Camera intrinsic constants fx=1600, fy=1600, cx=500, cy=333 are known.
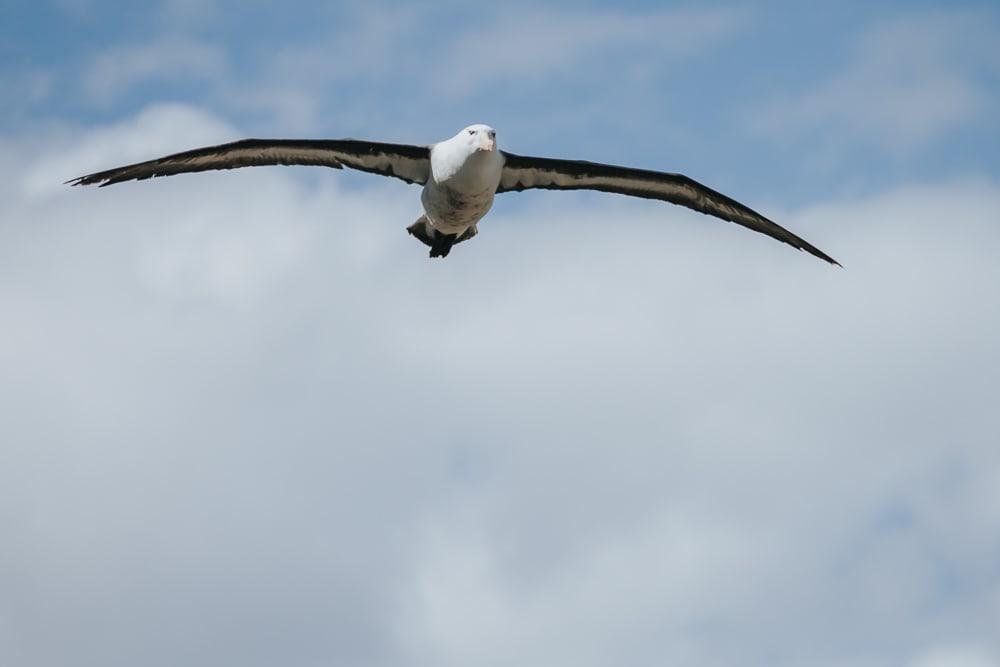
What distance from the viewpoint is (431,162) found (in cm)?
2200

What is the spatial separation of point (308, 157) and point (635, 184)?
482 centimetres

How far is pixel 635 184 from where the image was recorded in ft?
77.6

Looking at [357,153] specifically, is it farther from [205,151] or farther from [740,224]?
[740,224]

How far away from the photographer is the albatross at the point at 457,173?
21094 mm

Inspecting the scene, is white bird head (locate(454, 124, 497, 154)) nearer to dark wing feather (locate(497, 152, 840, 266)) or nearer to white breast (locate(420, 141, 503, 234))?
white breast (locate(420, 141, 503, 234))

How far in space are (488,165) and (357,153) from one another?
95.7 inches

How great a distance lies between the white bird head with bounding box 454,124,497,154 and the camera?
813 inches

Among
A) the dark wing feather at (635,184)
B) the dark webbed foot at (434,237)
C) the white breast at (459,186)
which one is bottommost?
the white breast at (459,186)

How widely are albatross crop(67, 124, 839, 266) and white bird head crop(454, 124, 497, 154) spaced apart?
0.01m

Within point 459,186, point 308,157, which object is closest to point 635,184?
point 459,186

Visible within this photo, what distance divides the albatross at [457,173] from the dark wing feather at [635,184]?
14 mm

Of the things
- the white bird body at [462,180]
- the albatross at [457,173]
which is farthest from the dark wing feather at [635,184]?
the white bird body at [462,180]

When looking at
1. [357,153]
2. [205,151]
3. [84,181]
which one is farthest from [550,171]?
[84,181]

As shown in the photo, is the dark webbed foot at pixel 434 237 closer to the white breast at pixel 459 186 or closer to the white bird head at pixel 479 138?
the white breast at pixel 459 186
